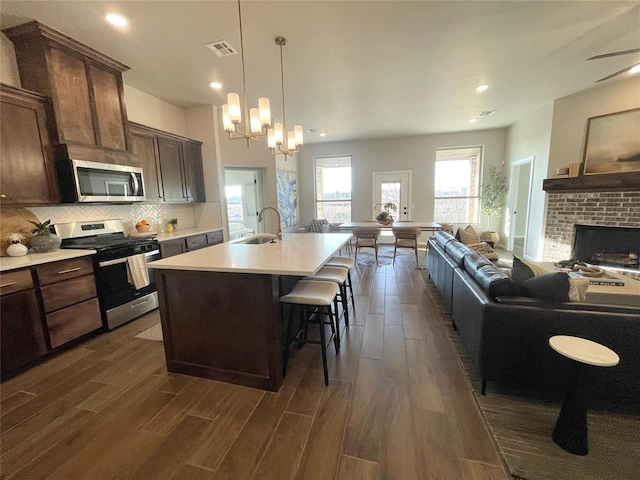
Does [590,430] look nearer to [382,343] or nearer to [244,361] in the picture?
[382,343]

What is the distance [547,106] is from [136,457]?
23.1ft

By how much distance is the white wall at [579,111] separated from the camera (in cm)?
387

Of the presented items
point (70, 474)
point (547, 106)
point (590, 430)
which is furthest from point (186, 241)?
point (547, 106)

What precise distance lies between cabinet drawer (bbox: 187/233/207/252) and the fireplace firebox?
620 cm

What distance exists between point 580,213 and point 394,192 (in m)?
3.78

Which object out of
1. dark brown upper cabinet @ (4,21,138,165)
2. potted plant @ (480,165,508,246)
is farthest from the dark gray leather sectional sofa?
potted plant @ (480,165,508,246)

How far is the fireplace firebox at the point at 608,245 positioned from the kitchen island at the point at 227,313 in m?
4.91

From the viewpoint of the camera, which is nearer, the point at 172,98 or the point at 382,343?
the point at 382,343

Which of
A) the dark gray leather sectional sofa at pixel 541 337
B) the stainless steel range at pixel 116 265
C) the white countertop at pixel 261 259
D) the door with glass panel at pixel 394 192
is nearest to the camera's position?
the dark gray leather sectional sofa at pixel 541 337

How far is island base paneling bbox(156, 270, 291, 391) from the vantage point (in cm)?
184

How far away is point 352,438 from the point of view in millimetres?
1500

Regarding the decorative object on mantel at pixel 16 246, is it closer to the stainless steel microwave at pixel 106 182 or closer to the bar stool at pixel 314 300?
the stainless steel microwave at pixel 106 182

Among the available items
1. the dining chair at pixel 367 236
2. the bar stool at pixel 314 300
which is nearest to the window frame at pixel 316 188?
the dining chair at pixel 367 236

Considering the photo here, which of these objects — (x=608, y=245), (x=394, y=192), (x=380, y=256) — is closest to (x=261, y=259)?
(x=380, y=256)
